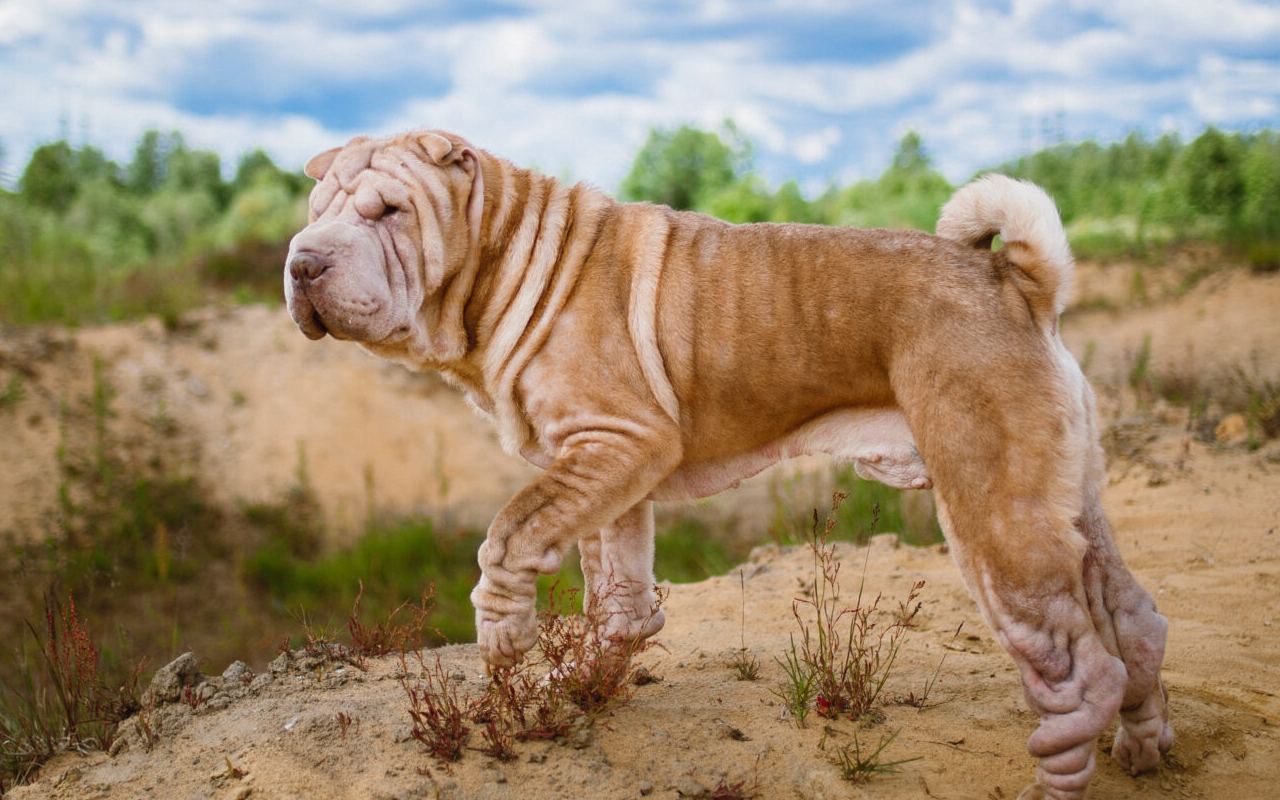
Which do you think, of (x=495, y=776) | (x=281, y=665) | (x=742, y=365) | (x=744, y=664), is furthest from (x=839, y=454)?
(x=281, y=665)

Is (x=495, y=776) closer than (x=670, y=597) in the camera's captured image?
Yes

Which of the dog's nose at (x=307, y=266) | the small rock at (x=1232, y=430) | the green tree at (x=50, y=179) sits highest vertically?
the green tree at (x=50, y=179)

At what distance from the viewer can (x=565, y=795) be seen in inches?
136

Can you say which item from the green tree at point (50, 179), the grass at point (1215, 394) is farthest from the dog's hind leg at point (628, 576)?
the green tree at point (50, 179)

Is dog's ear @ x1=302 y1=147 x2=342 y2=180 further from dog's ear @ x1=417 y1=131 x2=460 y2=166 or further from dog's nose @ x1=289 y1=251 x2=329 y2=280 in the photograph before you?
dog's nose @ x1=289 y1=251 x2=329 y2=280

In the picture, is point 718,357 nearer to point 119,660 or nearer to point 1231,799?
point 1231,799

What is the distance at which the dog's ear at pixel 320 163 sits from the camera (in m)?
4.20

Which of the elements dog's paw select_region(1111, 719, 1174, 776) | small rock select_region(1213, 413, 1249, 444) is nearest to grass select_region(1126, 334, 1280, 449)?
small rock select_region(1213, 413, 1249, 444)

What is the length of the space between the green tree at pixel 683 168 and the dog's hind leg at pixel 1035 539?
14958 mm

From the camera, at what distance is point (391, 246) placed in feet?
12.5

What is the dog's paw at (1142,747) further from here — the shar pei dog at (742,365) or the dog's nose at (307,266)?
the dog's nose at (307,266)

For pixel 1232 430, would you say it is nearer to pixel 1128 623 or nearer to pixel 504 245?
pixel 1128 623

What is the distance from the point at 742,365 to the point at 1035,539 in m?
1.19

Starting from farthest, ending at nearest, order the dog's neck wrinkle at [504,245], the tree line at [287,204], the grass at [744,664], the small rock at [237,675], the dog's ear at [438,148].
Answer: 1. the tree line at [287,204]
2. the small rock at [237,675]
3. the grass at [744,664]
4. the dog's neck wrinkle at [504,245]
5. the dog's ear at [438,148]
